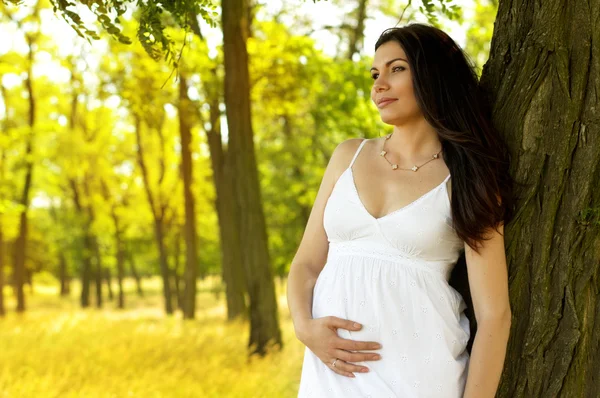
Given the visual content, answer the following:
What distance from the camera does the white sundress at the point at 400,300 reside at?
2.41 metres

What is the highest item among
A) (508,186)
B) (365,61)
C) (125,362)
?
(365,61)


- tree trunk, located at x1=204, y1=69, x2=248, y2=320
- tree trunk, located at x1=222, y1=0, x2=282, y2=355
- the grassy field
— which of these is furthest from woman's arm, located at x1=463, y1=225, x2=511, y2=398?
tree trunk, located at x1=204, y1=69, x2=248, y2=320

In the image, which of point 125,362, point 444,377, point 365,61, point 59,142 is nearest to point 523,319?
point 444,377

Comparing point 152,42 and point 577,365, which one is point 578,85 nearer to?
point 577,365

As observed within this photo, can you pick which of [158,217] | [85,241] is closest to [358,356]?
[158,217]

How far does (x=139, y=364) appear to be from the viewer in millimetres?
7477

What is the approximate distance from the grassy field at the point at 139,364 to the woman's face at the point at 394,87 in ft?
13.0

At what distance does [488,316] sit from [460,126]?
0.70 m

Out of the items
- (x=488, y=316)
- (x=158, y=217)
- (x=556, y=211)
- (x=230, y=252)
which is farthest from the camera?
(x=158, y=217)

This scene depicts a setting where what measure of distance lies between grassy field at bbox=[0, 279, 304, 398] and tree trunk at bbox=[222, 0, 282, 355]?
A: 1.36 feet

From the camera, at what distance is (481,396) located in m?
2.41

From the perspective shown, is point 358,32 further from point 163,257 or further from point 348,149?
point 348,149

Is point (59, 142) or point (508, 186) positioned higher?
point (59, 142)

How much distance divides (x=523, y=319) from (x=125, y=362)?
5640 millimetres
